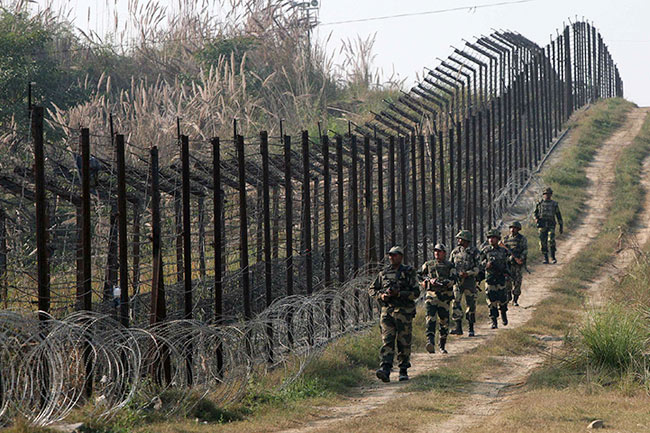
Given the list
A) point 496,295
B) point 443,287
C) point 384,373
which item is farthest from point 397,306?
point 496,295

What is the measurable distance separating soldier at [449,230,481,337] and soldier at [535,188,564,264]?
640 cm

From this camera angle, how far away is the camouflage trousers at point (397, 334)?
448 inches

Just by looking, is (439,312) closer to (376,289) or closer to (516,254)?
(376,289)

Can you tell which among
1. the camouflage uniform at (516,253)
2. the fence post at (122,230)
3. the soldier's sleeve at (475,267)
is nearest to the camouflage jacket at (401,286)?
the soldier's sleeve at (475,267)

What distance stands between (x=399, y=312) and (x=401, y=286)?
12.2 inches

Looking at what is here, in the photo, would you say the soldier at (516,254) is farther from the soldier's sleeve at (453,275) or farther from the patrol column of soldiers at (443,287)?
the soldier's sleeve at (453,275)

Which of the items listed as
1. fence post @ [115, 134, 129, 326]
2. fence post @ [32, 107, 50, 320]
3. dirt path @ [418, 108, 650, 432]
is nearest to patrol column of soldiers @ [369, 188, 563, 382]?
dirt path @ [418, 108, 650, 432]

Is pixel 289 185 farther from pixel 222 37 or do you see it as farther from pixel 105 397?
pixel 222 37

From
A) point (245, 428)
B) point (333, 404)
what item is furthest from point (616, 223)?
point (245, 428)

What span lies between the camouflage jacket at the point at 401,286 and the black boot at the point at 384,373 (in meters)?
0.70

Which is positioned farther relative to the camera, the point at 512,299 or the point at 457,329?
the point at 512,299

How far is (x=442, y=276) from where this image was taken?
13.0 metres

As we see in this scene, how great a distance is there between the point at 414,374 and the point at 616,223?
1382 cm

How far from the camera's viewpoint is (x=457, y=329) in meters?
14.4
